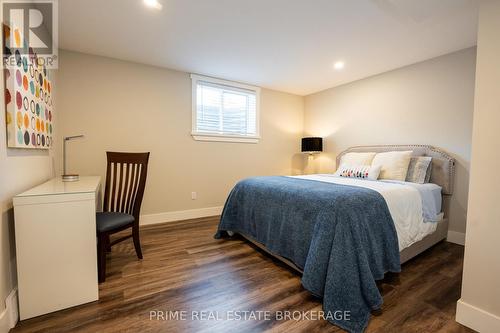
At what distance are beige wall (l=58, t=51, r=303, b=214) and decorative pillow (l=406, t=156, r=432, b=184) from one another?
7.54ft

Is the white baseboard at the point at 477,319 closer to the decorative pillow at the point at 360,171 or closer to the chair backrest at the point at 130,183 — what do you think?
the decorative pillow at the point at 360,171

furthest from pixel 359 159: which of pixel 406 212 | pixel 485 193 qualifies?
pixel 485 193

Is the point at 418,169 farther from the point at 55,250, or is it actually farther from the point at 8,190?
the point at 8,190

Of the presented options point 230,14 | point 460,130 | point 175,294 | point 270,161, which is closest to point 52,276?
point 175,294

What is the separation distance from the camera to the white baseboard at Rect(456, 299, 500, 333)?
1.29m

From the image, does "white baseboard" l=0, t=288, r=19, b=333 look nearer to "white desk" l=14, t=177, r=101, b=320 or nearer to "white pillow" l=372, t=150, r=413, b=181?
"white desk" l=14, t=177, r=101, b=320

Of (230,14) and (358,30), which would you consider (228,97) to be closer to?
(230,14)

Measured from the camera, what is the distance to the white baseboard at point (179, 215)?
3.26 metres

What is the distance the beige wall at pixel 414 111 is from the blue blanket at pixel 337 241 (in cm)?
175

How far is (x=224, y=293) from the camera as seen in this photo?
1.68 metres

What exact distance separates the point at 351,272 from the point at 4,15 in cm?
267

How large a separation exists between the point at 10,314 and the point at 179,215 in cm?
220

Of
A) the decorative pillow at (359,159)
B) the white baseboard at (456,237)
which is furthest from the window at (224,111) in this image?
the white baseboard at (456,237)

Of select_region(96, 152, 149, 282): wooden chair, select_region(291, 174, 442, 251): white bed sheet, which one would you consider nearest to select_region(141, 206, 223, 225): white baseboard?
select_region(96, 152, 149, 282): wooden chair
